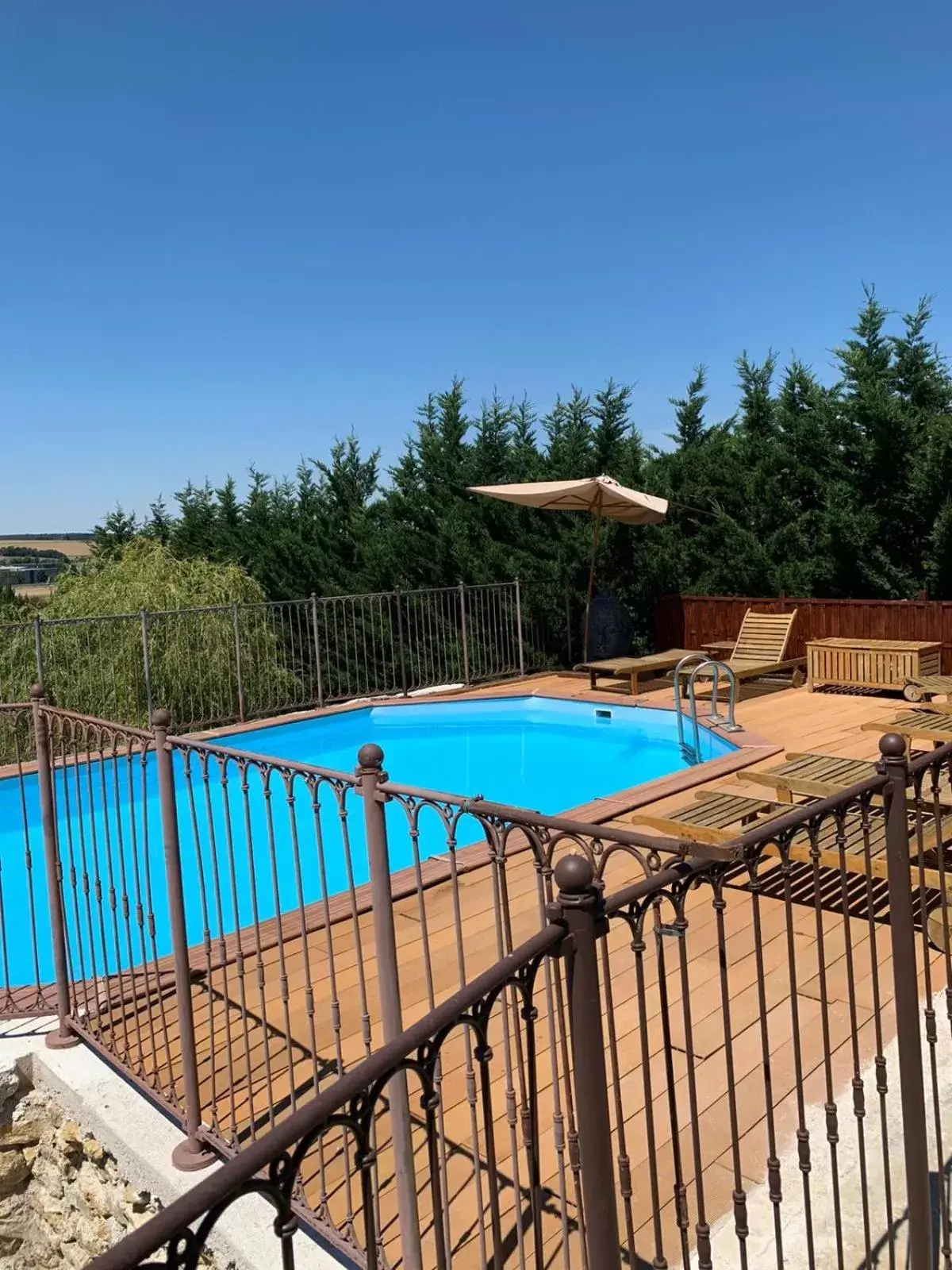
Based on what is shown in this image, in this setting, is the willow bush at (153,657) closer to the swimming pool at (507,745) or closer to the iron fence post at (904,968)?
the swimming pool at (507,745)

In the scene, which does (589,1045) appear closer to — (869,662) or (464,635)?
(869,662)

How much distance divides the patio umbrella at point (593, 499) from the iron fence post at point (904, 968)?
8.41 m

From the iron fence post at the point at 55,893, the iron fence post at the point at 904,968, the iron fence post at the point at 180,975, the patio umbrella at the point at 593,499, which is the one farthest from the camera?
the patio umbrella at the point at 593,499

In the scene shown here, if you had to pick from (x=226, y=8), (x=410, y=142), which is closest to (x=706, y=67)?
(x=410, y=142)

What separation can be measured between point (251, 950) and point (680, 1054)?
1.90 m

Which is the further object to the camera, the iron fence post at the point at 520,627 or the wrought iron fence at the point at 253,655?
the iron fence post at the point at 520,627

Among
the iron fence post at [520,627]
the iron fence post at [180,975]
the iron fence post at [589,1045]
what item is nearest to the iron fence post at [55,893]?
the iron fence post at [180,975]

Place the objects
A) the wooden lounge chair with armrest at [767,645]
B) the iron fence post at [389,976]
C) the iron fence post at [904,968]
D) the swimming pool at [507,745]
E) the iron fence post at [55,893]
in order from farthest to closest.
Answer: the wooden lounge chair with armrest at [767,645] → the swimming pool at [507,745] → the iron fence post at [55,893] → the iron fence post at [389,976] → the iron fence post at [904,968]

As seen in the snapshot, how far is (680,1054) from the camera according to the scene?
3.20 meters

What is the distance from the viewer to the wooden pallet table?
966 cm

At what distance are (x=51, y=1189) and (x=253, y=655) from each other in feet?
29.2

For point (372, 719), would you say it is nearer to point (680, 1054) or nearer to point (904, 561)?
point (904, 561)

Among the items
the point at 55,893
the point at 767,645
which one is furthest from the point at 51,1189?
the point at 767,645

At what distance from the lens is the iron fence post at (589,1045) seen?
1.33 m
